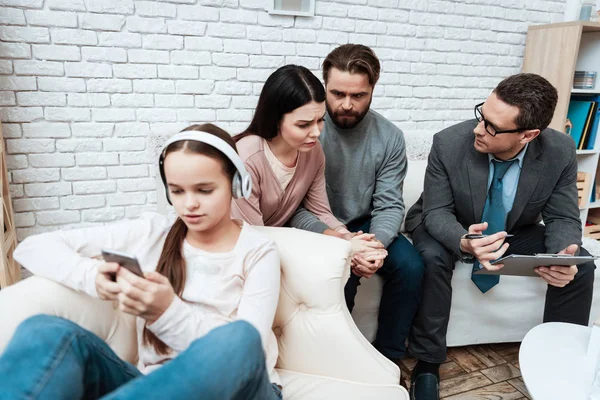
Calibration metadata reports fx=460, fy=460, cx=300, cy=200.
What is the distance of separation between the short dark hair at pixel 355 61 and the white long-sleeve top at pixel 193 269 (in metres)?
0.81

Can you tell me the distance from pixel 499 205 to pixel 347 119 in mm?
659

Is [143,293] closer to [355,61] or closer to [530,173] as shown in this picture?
[355,61]

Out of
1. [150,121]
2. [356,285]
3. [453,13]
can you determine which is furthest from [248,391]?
[453,13]

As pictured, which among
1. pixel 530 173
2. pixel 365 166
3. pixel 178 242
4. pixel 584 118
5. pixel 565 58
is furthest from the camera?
pixel 584 118

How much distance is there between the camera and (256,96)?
2.37 m

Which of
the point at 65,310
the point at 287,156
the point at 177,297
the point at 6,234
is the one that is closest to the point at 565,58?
the point at 287,156

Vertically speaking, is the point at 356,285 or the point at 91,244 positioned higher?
the point at 91,244

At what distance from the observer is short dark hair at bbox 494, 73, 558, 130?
1.55 m

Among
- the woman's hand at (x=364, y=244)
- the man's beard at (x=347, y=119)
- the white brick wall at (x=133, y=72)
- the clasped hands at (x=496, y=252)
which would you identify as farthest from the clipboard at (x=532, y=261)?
the white brick wall at (x=133, y=72)

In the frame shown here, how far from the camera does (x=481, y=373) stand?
5.82 ft

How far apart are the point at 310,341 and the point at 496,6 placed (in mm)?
2434

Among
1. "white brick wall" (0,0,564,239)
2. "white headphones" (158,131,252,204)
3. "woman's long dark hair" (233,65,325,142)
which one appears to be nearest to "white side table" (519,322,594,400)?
"white headphones" (158,131,252,204)

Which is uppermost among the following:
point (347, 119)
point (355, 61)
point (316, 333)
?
point (355, 61)

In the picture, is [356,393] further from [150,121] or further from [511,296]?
[150,121]
